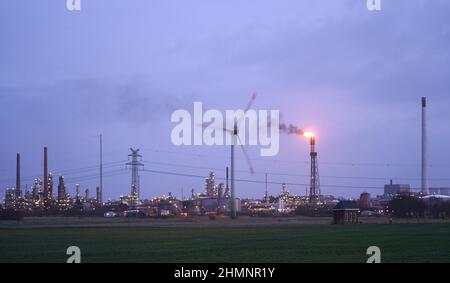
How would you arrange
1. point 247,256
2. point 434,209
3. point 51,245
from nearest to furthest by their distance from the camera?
point 247,256 < point 51,245 < point 434,209

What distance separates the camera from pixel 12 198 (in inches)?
4353

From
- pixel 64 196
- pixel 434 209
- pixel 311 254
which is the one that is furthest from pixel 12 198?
pixel 311 254

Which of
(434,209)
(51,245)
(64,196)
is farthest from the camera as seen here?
(64,196)

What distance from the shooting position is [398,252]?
3130 cm

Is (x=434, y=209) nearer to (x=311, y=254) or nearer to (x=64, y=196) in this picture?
(x=64, y=196)
